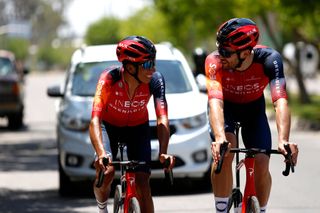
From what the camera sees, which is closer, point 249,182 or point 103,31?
point 249,182

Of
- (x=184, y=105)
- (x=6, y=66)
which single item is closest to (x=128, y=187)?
(x=184, y=105)

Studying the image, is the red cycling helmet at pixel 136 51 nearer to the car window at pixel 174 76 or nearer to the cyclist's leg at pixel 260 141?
the cyclist's leg at pixel 260 141

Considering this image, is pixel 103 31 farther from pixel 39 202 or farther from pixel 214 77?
pixel 214 77

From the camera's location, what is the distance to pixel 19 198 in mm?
12648

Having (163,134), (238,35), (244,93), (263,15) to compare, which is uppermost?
(238,35)

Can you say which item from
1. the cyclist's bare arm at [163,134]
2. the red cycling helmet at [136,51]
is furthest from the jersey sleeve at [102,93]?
the cyclist's bare arm at [163,134]

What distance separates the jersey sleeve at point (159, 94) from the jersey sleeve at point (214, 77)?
0.36 meters

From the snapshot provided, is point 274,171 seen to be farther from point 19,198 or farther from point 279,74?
point 279,74

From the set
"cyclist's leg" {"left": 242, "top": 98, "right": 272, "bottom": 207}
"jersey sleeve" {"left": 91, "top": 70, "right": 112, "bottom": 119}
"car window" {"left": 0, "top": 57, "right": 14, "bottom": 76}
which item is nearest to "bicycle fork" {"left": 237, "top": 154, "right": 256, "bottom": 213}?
"cyclist's leg" {"left": 242, "top": 98, "right": 272, "bottom": 207}

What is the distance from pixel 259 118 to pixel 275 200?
13.2ft

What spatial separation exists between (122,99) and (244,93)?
92 cm

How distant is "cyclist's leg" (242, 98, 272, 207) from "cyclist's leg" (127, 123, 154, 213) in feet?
2.46

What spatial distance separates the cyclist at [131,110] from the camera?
761 cm

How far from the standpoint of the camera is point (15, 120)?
26.8 m
